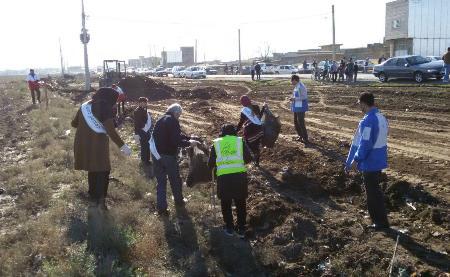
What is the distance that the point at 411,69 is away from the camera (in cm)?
2658

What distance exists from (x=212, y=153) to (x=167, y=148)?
805 millimetres

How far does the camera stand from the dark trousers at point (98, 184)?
7.29m

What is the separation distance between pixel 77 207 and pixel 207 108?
14148 millimetres

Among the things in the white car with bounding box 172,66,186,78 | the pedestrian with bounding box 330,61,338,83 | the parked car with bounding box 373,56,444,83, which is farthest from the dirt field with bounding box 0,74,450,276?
the white car with bounding box 172,66,186,78

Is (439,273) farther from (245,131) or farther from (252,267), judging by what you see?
(245,131)

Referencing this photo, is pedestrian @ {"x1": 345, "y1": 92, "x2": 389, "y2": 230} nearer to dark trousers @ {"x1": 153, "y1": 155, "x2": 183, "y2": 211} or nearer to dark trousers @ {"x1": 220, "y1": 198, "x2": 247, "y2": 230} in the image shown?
dark trousers @ {"x1": 220, "y1": 198, "x2": 247, "y2": 230}

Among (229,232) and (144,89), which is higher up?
(144,89)

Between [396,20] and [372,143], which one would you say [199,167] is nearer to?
[372,143]

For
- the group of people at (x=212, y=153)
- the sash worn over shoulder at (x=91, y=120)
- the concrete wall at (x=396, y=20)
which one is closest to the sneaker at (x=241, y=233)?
the group of people at (x=212, y=153)

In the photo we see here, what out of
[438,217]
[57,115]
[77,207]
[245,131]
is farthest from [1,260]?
[57,115]

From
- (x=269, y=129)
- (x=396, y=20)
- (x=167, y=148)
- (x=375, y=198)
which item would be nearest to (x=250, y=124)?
(x=269, y=129)

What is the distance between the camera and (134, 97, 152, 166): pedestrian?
10.4 metres

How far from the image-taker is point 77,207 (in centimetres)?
753

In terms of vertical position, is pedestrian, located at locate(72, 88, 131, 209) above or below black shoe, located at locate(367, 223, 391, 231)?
above
